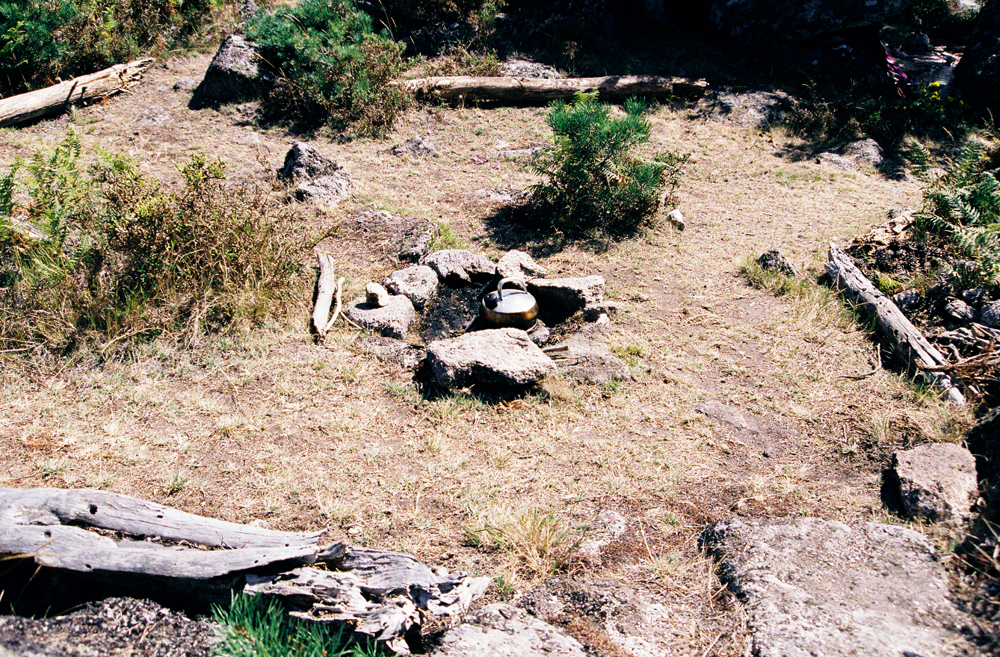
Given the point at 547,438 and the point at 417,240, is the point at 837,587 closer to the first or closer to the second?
the point at 547,438

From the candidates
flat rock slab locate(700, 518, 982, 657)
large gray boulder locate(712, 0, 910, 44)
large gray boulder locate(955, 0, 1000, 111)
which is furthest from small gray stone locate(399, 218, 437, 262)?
large gray boulder locate(955, 0, 1000, 111)

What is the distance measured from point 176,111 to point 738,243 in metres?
7.82

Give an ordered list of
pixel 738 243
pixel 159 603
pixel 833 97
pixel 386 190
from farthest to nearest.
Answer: pixel 833 97 → pixel 386 190 → pixel 738 243 → pixel 159 603

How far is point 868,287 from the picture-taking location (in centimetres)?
578

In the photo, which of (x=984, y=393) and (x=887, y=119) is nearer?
(x=984, y=393)

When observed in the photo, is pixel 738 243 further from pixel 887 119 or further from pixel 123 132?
pixel 123 132

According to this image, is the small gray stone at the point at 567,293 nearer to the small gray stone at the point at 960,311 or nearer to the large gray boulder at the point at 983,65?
the small gray stone at the point at 960,311

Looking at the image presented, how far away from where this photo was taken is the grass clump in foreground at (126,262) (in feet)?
15.5

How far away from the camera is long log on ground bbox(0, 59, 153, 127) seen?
838 cm

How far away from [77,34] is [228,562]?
9.94 metres

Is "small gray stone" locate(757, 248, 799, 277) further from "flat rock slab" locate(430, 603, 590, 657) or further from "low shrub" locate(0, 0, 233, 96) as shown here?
"low shrub" locate(0, 0, 233, 96)

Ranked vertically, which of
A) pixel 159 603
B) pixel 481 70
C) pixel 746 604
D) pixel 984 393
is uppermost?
pixel 481 70

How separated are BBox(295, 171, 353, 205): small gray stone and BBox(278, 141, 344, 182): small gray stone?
0.45 feet

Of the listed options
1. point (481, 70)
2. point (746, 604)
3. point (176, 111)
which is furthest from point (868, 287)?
point (176, 111)
